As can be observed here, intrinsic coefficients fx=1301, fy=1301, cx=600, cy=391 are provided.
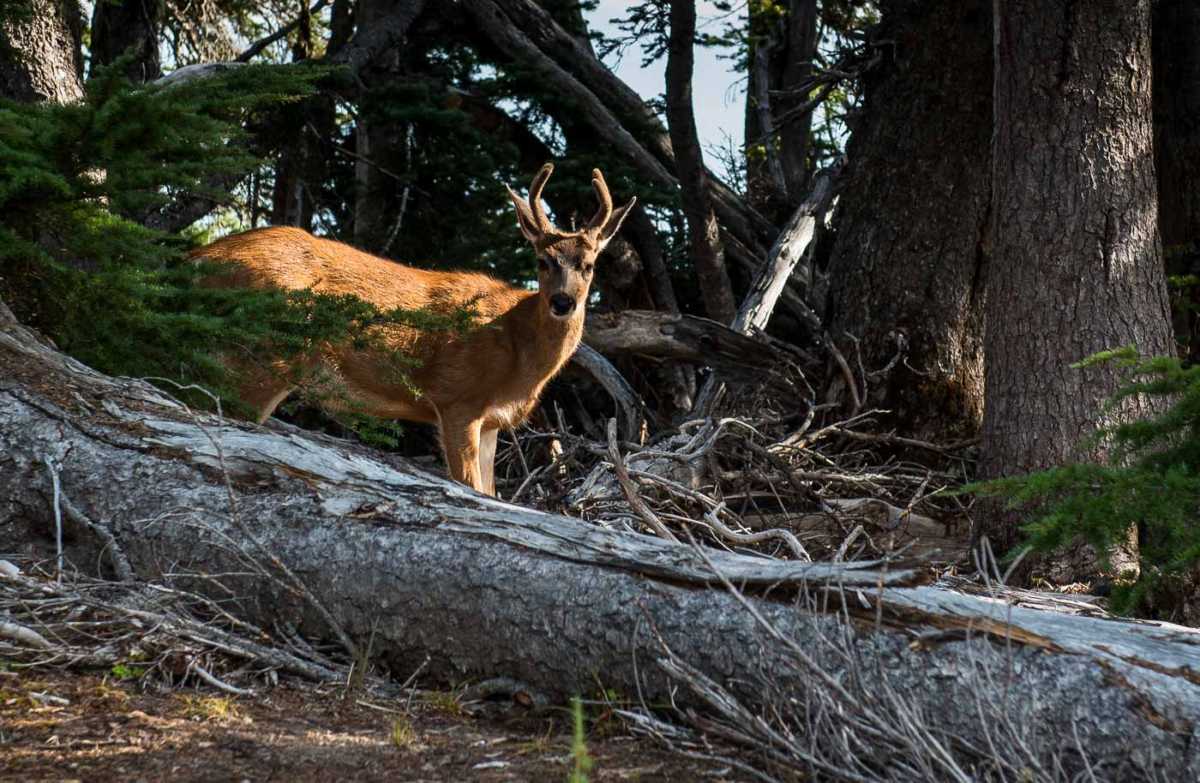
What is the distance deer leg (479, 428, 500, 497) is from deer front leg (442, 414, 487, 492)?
131 mm

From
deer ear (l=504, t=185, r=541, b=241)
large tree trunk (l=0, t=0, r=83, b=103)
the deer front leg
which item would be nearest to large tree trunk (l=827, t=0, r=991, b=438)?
deer ear (l=504, t=185, r=541, b=241)

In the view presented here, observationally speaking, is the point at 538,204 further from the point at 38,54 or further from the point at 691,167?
the point at 38,54

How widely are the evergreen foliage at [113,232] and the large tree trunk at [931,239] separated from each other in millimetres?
4477

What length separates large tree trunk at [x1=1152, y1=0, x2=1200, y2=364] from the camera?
933 centimetres

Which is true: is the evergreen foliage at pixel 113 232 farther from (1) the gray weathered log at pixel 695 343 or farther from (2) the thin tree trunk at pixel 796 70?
(2) the thin tree trunk at pixel 796 70

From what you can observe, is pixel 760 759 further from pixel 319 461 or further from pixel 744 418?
pixel 744 418

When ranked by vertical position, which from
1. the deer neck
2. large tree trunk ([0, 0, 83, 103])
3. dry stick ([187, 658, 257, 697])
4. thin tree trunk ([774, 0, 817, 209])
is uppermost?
thin tree trunk ([774, 0, 817, 209])

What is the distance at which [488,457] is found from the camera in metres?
10.2

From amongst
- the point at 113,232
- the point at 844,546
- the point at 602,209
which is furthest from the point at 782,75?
the point at 844,546

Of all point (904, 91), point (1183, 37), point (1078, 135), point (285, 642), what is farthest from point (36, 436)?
point (1183, 37)

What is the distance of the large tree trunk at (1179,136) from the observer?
30.6 ft

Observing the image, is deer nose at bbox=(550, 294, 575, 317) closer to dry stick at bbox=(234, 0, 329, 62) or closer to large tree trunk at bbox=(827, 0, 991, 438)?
large tree trunk at bbox=(827, 0, 991, 438)

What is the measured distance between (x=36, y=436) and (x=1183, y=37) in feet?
28.1

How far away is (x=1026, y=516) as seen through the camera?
6.66 metres
